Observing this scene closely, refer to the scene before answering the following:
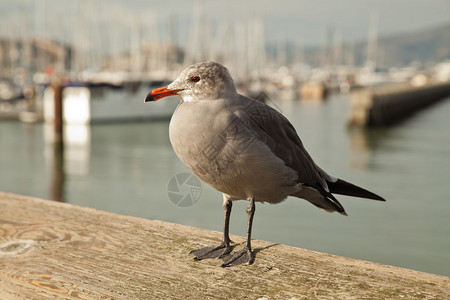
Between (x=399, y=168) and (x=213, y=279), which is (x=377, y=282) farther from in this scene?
(x=399, y=168)

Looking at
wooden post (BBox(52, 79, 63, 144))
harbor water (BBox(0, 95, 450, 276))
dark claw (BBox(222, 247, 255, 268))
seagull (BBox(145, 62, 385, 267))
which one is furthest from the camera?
wooden post (BBox(52, 79, 63, 144))

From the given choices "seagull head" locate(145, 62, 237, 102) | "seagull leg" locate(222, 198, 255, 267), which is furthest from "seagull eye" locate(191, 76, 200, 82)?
"seagull leg" locate(222, 198, 255, 267)

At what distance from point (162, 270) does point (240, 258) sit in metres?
0.38

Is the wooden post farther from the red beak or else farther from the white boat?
the red beak

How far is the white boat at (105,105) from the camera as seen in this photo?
30.3 metres

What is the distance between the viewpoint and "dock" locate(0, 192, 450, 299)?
6.24ft

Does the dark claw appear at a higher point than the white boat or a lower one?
lower

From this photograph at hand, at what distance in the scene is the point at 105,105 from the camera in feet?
103

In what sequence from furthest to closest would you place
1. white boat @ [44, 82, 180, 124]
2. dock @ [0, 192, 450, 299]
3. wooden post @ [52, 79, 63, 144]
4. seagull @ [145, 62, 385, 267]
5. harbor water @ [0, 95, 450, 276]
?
white boat @ [44, 82, 180, 124] < wooden post @ [52, 79, 63, 144] < harbor water @ [0, 95, 450, 276] < seagull @ [145, 62, 385, 267] < dock @ [0, 192, 450, 299]

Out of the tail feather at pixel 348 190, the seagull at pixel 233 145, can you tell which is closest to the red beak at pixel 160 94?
the seagull at pixel 233 145

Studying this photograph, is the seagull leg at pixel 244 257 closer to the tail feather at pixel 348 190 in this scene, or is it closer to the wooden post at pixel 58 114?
the tail feather at pixel 348 190

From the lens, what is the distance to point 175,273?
82.8 inches

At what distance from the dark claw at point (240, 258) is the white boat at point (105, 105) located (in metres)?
26.8

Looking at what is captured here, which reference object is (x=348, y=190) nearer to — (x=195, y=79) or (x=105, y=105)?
(x=195, y=79)
